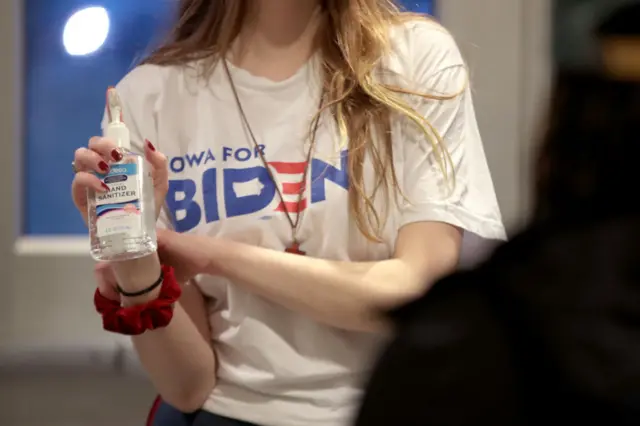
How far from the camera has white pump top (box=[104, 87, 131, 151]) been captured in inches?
31.8

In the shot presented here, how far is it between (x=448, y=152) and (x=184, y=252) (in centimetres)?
33

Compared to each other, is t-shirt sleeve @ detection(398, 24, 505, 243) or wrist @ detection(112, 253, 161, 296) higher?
t-shirt sleeve @ detection(398, 24, 505, 243)

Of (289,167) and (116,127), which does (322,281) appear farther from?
(116,127)

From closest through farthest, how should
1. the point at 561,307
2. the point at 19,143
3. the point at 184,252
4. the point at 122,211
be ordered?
the point at 561,307, the point at 122,211, the point at 184,252, the point at 19,143

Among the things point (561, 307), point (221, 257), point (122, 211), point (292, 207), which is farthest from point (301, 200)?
point (561, 307)

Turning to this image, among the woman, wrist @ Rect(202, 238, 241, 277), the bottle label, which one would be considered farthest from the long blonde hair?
the bottle label

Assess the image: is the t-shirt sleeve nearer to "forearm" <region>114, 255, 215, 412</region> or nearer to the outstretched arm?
the outstretched arm

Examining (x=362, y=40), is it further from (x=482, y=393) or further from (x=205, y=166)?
(x=482, y=393)

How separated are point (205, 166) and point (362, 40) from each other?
246 millimetres

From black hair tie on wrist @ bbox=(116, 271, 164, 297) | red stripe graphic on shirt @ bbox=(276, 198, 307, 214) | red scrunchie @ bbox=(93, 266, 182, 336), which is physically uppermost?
red stripe graphic on shirt @ bbox=(276, 198, 307, 214)

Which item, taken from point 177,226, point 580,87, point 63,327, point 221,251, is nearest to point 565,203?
point 580,87

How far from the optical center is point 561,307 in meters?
0.31

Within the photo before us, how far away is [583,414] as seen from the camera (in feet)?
0.98

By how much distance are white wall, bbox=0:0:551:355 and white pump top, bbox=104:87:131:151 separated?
583mm
